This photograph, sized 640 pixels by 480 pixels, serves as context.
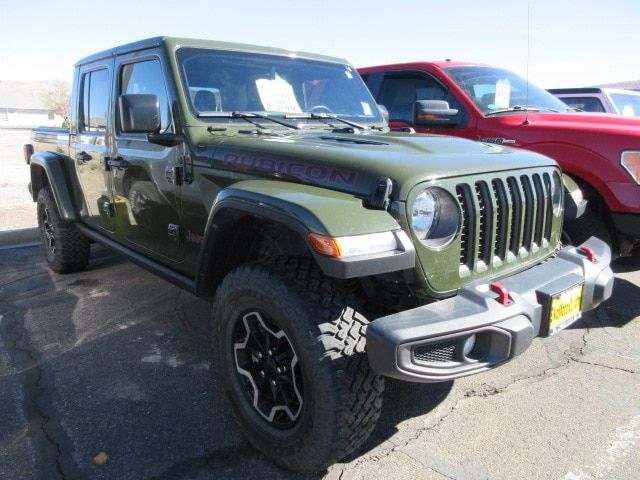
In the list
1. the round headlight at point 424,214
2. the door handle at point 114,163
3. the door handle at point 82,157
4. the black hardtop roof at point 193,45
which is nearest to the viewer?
the round headlight at point 424,214

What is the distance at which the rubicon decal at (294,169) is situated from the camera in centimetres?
219

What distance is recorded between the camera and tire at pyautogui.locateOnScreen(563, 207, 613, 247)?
3.82 metres

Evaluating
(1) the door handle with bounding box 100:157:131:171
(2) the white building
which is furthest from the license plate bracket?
(2) the white building

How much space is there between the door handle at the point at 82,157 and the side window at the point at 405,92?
9.69ft

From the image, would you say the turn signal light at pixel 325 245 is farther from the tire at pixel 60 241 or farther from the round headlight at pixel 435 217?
the tire at pixel 60 241

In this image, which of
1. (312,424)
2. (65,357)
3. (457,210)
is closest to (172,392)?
(65,357)

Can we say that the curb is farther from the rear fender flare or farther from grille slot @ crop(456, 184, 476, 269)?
grille slot @ crop(456, 184, 476, 269)

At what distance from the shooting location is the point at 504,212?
2.35m

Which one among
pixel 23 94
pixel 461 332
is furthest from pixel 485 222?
Answer: pixel 23 94

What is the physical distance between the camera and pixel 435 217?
2160 millimetres

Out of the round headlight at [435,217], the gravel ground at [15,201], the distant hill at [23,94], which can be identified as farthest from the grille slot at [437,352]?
the distant hill at [23,94]

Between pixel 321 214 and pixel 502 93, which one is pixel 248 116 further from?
pixel 502 93

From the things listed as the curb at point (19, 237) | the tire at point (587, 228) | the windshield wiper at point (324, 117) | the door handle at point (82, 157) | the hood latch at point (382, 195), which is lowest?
the curb at point (19, 237)

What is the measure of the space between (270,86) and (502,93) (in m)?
2.76
